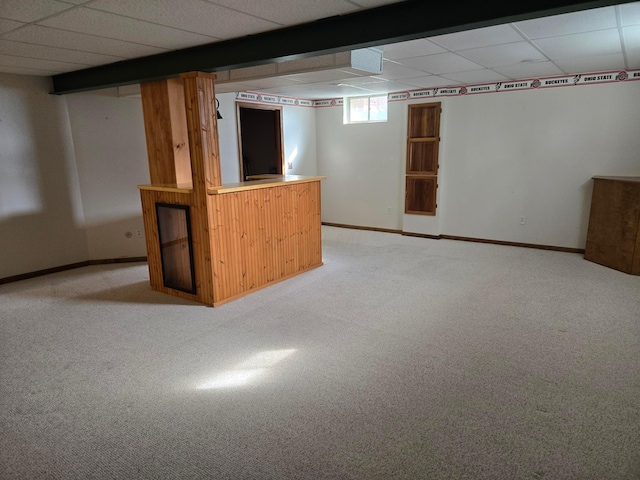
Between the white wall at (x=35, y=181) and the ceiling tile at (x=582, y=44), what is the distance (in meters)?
5.37

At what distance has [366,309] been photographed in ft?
12.5

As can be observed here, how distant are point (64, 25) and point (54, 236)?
324cm

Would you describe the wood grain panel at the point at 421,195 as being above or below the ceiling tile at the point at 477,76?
below

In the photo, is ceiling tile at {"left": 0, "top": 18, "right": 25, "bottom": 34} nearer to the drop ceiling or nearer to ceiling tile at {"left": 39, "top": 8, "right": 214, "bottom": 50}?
the drop ceiling

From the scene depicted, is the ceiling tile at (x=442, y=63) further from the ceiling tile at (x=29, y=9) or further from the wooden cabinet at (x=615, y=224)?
the ceiling tile at (x=29, y=9)

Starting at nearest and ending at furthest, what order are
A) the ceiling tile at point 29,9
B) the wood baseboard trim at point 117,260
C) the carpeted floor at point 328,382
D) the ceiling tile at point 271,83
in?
the carpeted floor at point 328,382 < the ceiling tile at point 29,9 < the ceiling tile at point 271,83 < the wood baseboard trim at point 117,260

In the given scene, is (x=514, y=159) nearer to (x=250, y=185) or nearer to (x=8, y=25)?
(x=250, y=185)

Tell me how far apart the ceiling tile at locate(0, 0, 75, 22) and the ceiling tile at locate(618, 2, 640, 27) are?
11.3 ft

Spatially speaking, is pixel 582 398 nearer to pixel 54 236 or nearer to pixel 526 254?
pixel 526 254

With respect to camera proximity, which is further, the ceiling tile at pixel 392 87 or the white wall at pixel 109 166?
the ceiling tile at pixel 392 87

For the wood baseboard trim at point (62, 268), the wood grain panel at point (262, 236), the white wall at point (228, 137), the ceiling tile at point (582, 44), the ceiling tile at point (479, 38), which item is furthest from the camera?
the white wall at point (228, 137)

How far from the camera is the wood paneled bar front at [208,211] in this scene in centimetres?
374

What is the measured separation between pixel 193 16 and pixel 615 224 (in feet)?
16.7

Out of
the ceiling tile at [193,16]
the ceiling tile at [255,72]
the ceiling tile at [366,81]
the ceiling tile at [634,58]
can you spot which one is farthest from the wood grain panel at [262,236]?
the ceiling tile at [634,58]
